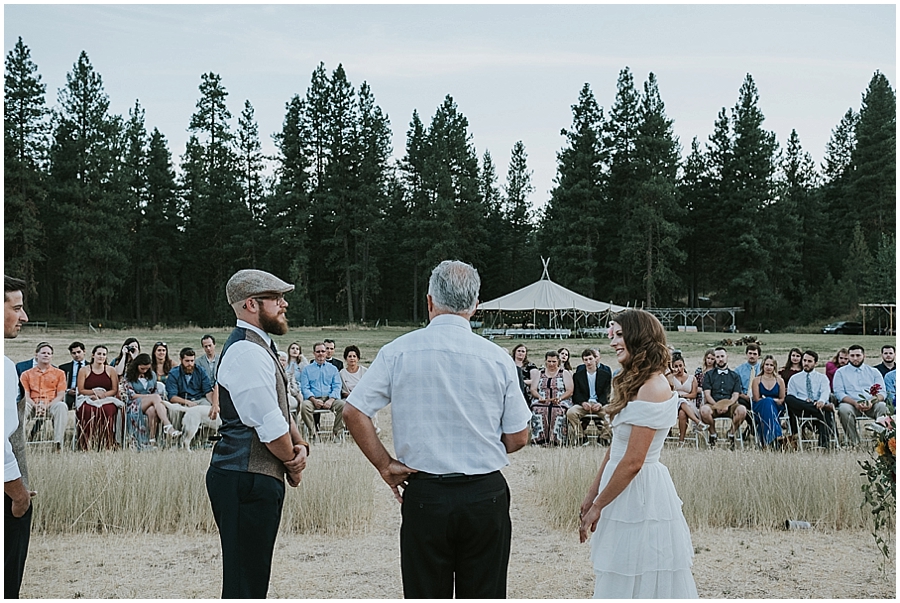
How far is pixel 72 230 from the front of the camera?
117ft

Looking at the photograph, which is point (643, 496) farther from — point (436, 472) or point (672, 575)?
point (436, 472)

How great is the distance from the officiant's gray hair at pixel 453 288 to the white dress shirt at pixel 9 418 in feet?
4.41

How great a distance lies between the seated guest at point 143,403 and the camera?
28.4 feet

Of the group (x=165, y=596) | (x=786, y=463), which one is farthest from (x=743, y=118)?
(x=165, y=596)

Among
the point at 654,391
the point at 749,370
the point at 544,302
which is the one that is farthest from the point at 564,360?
the point at 544,302

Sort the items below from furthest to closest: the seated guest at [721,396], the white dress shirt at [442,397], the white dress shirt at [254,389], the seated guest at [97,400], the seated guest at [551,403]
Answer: the seated guest at [551,403], the seated guest at [721,396], the seated guest at [97,400], the white dress shirt at [254,389], the white dress shirt at [442,397]

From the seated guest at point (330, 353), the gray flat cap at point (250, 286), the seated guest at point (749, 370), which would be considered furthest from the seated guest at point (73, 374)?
the seated guest at point (749, 370)

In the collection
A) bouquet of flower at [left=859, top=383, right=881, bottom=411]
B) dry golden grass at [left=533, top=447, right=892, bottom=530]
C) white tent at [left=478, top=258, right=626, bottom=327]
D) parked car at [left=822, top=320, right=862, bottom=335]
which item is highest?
white tent at [left=478, top=258, right=626, bottom=327]

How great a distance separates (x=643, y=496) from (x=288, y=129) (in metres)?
39.6

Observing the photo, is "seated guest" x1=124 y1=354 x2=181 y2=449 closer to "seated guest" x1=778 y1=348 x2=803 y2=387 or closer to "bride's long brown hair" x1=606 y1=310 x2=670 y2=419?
"bride's long brown hair" x1=606 y1=310 x2=670 y2=419

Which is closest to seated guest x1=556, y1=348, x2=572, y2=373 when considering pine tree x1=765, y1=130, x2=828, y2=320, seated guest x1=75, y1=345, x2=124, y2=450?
seated guest x1=75, y1=345, x2=124, y2=450

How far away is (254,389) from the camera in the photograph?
2.96m

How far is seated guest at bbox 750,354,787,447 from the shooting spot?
8.95 meters

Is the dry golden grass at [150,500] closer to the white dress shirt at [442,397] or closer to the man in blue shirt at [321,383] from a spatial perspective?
the white dress shirt at [442,397]
